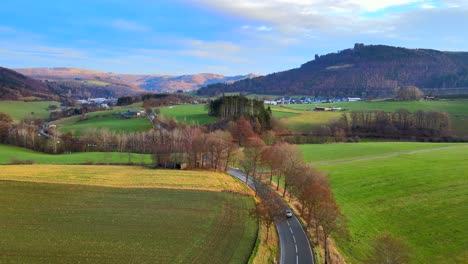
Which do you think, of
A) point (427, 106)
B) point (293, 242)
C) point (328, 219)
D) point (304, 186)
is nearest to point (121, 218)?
point (293, 242)

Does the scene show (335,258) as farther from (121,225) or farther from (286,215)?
(121,225)

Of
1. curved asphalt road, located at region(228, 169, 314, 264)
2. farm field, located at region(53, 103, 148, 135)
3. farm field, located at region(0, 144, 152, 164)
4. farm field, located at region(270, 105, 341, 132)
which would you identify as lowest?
curved asphalt road, located at region(228, 169, 314, 264)

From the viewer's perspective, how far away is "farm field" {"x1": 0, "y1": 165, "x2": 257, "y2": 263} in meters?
36.4

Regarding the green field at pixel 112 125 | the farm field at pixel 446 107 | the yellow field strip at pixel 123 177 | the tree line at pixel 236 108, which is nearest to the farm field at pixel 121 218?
the yellow field strip at pixel 123 177

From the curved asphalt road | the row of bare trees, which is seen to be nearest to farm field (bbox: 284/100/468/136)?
the row of bare trees

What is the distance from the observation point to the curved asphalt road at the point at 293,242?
128ft

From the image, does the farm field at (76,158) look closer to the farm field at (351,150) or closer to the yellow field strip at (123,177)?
the yellow field strip at (123,177)

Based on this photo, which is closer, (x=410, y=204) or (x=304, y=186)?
(x=304, y=186)

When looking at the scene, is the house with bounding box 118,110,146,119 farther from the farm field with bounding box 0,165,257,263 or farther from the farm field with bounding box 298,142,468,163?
the farm field with bounding box 0,165,257,263

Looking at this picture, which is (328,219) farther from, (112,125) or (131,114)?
(131,114)

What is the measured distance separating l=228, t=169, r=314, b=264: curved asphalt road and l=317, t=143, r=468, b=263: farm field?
16.4 feet

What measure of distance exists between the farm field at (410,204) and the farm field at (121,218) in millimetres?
16034

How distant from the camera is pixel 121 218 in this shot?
153ft

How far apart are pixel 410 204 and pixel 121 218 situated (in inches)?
1638
